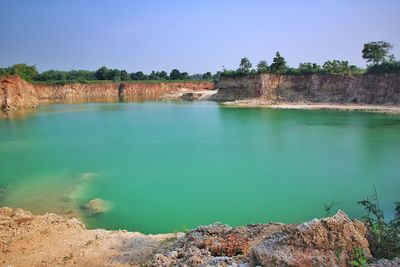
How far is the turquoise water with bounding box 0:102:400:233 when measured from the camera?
1232 cm

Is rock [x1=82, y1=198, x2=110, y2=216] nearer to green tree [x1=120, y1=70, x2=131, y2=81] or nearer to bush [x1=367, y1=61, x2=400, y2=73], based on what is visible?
bush [x1=367, y1=61, x2=400, y2=73]

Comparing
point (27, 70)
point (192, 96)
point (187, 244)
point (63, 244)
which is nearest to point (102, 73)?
point (27, 70)

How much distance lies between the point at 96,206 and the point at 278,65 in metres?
50.5

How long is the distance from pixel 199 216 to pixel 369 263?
752 cm

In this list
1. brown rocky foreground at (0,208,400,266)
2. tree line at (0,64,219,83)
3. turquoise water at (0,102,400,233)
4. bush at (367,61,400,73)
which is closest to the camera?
brown rocky foreground at (0,208,400,266)

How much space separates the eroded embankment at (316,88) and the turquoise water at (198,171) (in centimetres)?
1684

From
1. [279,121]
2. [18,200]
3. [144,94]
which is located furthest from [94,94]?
[18,200]

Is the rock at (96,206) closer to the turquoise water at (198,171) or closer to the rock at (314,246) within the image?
the turquoise water at (198,171)

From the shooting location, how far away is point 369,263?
477 centimetres

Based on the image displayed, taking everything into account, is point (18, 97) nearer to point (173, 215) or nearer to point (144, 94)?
point (144, 94)

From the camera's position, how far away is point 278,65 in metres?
58.4

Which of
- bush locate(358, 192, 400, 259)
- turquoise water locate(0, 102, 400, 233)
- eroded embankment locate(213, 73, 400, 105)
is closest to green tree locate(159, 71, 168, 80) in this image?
eroded embankment locate(213, 73, 400, 105)

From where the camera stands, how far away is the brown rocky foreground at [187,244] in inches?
195

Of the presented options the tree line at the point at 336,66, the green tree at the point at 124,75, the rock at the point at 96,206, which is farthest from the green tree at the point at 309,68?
the green tree at the point at 124,75
